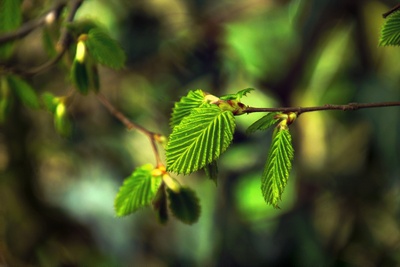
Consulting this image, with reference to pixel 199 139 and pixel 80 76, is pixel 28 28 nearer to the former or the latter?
pixel 80 76

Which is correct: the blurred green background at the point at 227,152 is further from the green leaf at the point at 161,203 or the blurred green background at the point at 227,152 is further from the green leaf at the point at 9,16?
the green leaf at the point at 161,203

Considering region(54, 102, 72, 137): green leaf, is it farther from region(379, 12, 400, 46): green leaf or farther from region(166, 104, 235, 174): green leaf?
region(379, 12, 400, 46): green leaf

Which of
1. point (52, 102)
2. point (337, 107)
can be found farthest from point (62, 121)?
point (337, 107)

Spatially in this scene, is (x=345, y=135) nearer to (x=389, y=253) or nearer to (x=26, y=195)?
(x=389, y=253)

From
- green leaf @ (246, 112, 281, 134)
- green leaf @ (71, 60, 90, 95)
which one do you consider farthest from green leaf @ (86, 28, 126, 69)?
green leaf @ (246, 112, 281, 134)

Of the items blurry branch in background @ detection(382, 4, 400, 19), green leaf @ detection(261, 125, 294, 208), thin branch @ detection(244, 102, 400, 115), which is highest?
blurry branch in background @ detection(382, 4, 400, 19)

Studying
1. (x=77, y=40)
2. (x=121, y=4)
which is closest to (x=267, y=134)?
(x=121, y=4)
